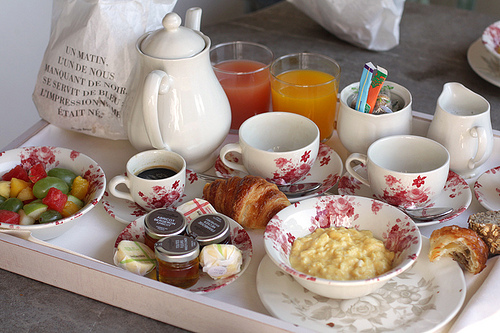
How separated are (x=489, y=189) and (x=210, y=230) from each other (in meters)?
0.52

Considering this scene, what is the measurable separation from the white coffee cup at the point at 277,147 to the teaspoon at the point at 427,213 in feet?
0.65

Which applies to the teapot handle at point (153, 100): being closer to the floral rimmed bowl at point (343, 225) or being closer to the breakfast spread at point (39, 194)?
the breakfast spread at point (39, 194)

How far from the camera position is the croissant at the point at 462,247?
81 centimetres

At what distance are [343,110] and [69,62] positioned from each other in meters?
0.58

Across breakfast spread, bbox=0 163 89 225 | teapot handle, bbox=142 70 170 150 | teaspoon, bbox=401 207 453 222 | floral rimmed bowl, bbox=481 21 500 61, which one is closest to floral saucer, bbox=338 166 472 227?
teaspoon, bbox=401 207 453 222

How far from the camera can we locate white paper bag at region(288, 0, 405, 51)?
1.60 meters

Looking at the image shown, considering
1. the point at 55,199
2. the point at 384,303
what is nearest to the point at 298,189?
the point at 384,303

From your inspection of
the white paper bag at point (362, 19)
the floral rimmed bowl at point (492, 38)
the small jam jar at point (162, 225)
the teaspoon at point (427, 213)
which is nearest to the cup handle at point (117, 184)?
the small jam jar at point (162, 225)

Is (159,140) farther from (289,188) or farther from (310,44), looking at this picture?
(310,44)

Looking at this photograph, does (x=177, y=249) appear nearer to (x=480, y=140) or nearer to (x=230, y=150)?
(x=230, y=150)

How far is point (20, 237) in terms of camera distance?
2.95 feet

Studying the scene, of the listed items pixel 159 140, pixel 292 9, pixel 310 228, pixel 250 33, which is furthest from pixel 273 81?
pixel 292 9

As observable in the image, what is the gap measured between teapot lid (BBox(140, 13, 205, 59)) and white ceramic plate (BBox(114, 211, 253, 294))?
0.29 metres

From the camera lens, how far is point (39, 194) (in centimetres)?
94
